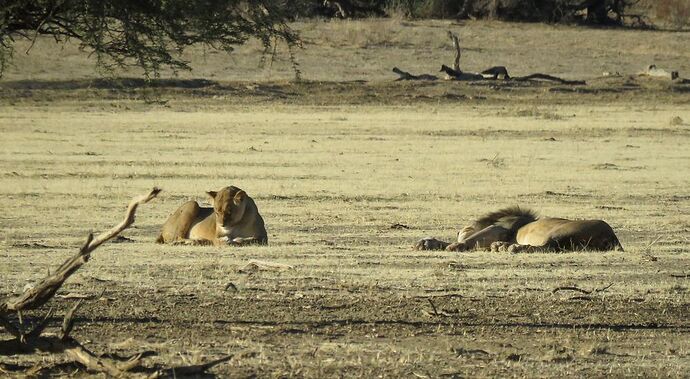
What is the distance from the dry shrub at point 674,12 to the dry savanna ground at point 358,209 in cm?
1816

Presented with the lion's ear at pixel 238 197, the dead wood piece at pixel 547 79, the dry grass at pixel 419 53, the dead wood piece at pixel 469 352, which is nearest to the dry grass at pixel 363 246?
the dead wood piece at pixel 469 352

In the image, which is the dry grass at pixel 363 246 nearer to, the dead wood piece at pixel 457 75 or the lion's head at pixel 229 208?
the lion's head at pixel 229 208

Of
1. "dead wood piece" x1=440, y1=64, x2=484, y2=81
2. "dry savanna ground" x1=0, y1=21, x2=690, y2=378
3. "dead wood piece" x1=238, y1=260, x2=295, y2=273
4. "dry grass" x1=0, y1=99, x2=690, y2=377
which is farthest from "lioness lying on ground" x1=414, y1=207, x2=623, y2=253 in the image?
"dead wood piece" x1=440, y1=64, x2=484, y2=81

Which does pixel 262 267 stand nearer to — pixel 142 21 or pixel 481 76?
pixel 142 21

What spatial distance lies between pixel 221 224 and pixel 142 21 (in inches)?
179

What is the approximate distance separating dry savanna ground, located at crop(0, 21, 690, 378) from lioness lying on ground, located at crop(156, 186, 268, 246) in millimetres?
341

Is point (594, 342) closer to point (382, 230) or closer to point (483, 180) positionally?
point (382, 230)

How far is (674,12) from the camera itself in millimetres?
60906

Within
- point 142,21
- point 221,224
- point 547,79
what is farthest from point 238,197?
point 547,79

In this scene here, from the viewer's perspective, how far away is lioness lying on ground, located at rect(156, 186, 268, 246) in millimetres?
13297

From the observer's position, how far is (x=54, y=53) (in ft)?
126

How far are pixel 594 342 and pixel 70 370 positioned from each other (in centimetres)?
315

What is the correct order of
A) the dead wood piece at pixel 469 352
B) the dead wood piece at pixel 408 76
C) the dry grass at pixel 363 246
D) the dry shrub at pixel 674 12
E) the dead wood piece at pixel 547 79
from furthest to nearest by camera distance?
the dry shrub at pixel 674 12
the dead wood piece at pixel 547 79
the dead wood piece at pixel 408 76
the dry grass at pixel 363 246
the dead wood piece at pixel 469 352

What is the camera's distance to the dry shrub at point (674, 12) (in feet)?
192
